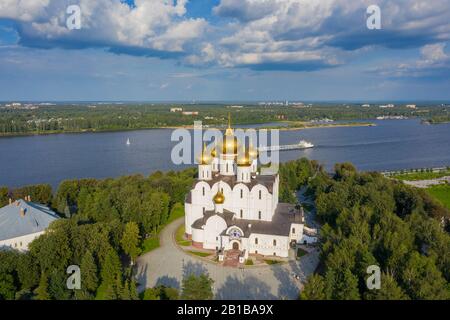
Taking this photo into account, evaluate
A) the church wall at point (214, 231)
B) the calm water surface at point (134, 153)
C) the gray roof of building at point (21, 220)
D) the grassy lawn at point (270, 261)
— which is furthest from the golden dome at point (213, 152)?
the calm water surface at point (134, 153)

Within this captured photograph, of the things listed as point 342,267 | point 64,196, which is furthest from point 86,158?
point 342,267

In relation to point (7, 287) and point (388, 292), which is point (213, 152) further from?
point (388, 292)

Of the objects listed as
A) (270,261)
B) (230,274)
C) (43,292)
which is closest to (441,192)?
(270,261)

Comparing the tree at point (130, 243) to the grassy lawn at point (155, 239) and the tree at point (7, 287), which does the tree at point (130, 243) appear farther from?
the tree at point (7, 287)

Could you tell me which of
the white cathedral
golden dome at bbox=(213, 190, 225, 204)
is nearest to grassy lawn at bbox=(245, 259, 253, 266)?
the white cathedral
